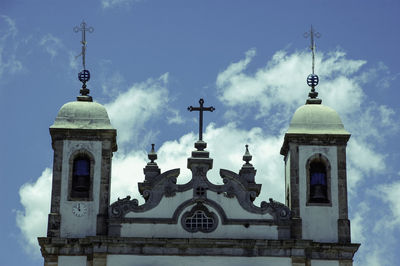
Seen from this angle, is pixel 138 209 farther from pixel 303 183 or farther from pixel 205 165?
pixel 303 183

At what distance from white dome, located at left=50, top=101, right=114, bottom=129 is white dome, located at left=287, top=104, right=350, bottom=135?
265 inches

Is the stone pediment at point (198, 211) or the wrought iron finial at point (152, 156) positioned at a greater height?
the wrought iron finial at point (152, 156)

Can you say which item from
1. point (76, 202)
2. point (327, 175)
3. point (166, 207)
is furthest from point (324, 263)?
point (76, 202)

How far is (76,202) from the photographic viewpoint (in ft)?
160

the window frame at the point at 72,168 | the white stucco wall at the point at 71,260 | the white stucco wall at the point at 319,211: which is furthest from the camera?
the window frame at the point at 72,168

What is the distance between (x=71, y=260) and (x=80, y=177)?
3.27 meters

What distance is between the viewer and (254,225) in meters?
48.1

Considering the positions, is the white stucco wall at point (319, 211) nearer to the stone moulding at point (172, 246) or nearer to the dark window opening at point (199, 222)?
the stone moulding at point (172, 246)

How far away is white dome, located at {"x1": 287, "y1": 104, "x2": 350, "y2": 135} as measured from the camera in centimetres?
4997

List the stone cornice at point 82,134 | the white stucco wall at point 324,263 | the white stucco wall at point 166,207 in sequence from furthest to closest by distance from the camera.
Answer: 1. the stone cornice at point 82,134
2. the white stucco wall at point 166,207
3. the white stucco wall at point 324,263

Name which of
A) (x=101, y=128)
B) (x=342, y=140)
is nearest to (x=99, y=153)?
(x=101, y=128)

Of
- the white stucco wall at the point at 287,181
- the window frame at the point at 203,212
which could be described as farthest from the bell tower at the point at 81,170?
the white stucco wall at the point at 287,181

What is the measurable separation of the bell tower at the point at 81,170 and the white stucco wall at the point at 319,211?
22.5 feet

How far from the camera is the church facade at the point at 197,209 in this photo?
47531 mm
